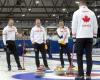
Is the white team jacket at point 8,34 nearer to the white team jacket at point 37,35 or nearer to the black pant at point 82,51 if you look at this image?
the white team jacket at point 37,35

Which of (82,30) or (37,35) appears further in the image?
(37,35)

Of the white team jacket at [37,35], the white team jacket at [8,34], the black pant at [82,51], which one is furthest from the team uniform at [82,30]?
the white team jacket at [8,34]

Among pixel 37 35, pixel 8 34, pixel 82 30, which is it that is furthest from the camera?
pixel 8 34

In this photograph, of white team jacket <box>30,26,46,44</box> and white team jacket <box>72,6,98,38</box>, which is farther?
white team jacket <box>30,26,46,44</box>

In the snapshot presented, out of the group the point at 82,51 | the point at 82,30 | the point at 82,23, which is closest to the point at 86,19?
the point at 82,23

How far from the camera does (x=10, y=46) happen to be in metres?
13.5

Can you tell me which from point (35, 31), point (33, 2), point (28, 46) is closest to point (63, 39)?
point (35, 31)

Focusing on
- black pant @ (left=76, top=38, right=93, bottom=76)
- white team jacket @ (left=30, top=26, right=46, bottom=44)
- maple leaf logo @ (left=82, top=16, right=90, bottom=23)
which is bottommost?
black pant @ (left=76, top=38, right=93, bottom=76)

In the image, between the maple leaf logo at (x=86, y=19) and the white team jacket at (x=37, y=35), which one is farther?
the white team jacket at (x=37, y=35)

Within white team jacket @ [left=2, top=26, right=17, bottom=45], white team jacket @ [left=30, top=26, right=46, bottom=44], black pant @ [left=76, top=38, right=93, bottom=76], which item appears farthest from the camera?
white team jacket @ [left=2, top=26, right=17, bottom=45]

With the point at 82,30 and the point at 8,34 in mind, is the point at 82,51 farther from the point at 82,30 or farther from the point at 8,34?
the point at 8,34

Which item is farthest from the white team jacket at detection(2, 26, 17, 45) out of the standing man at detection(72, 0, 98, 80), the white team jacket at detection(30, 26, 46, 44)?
the standing man at detection(72, 0, 98, 80)

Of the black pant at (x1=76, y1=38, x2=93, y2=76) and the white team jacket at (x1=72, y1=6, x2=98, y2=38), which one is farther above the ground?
the white team jacket at (x1=72, y1=6, x2=98, y2=38)

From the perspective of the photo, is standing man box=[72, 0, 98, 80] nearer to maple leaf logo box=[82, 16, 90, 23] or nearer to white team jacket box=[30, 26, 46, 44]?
maple leaf logo box=[82, 16, 90, 23]
